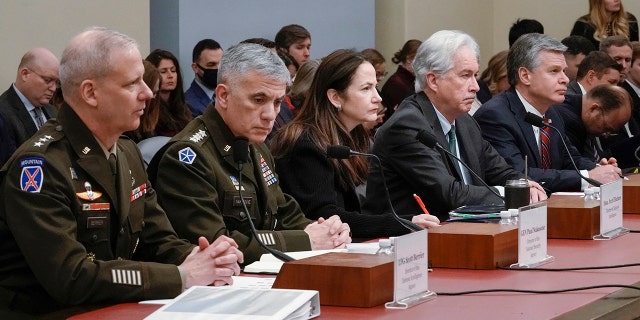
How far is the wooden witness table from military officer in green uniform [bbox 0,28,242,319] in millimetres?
103

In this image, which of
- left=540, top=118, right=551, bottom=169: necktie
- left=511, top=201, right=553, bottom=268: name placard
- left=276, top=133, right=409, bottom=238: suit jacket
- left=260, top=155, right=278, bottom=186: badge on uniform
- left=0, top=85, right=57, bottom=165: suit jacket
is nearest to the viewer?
left=511, top=201, right=553, bottom=268: name placard

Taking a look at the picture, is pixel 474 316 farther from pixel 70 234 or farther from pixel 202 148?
A: pixel 202 148

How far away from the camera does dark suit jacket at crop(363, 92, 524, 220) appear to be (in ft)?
13.1

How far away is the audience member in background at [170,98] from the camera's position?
5527mm

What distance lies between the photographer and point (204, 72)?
261 inches

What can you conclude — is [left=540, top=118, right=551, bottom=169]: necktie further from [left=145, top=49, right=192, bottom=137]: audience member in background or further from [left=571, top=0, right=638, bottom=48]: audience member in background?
[left=571, top=0, right=638, bottom=48]: audience member in background

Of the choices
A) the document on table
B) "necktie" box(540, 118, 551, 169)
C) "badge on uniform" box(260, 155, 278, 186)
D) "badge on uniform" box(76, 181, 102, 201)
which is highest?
"badge on uniform" box(76, 181, 102, 201)

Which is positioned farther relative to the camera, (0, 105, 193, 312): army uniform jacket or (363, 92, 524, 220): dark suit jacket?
(363, 92, 524, 220): dark suit jacket

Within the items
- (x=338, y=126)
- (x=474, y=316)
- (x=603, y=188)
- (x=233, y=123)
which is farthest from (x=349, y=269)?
(x=338, y=126)

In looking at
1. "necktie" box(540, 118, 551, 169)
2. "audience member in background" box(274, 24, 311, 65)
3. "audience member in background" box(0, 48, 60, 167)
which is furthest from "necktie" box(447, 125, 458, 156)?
"audience member in background" box(274, 24, 311, 65)

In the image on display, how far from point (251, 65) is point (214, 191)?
0.41 metres

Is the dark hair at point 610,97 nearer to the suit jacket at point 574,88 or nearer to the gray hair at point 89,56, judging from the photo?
the suit jacket at point 574,88

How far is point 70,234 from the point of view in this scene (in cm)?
244

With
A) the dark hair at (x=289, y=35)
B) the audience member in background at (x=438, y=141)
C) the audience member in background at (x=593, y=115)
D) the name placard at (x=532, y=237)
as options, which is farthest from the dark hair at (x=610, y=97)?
the name placard at (x=532, y=237)
